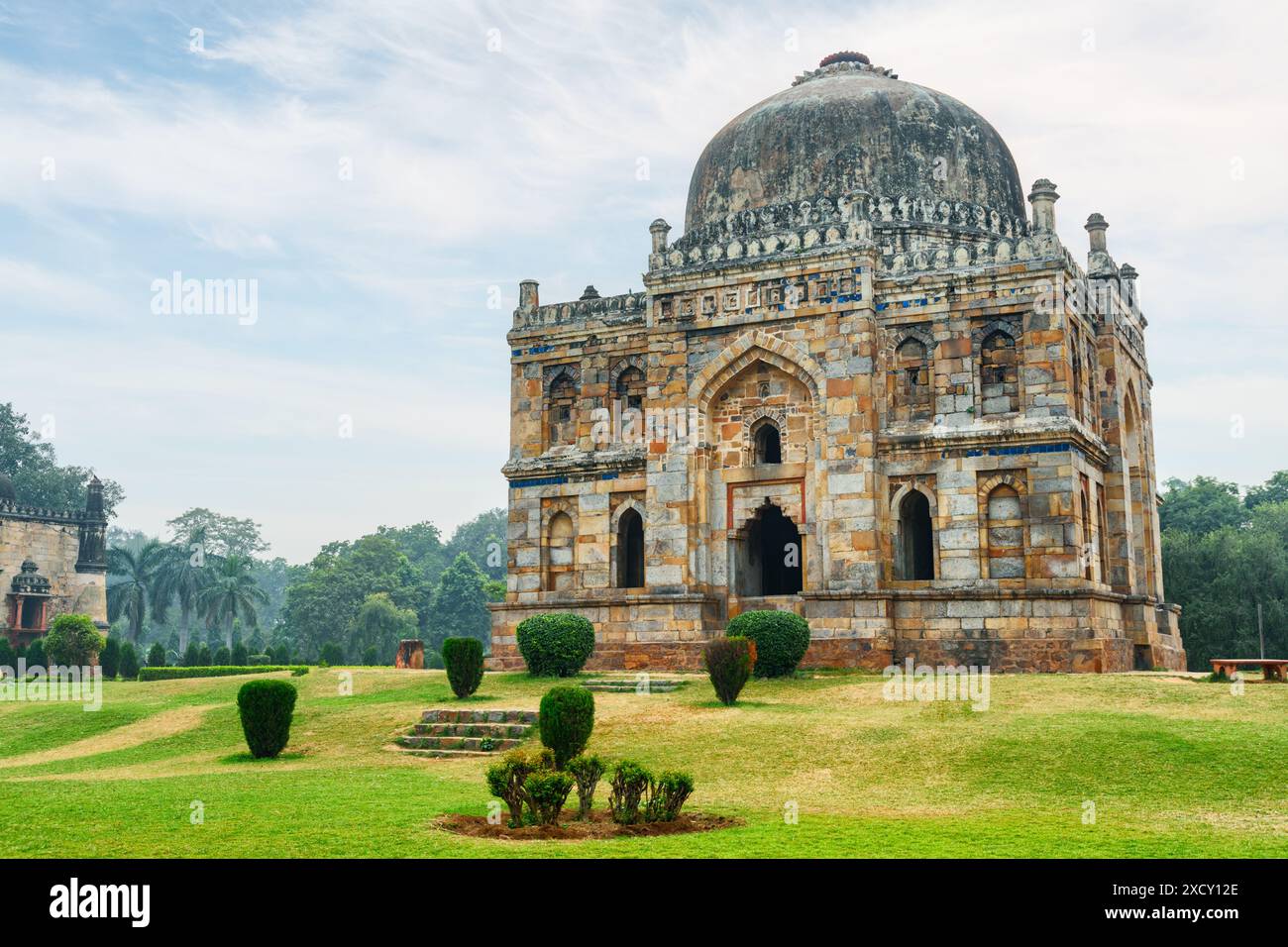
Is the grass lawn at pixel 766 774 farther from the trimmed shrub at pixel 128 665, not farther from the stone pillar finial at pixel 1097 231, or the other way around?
the trimmed shrub at pixel 128 665

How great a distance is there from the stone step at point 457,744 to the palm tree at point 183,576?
153ft

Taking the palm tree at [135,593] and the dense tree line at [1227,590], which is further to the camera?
the palm tree at [135,593]

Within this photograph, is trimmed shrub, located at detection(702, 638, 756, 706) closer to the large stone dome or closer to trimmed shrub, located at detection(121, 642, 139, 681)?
the large stone dome

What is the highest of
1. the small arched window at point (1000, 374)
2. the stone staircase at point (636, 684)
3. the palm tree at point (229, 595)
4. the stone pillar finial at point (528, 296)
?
the stone pillar finial at point (528, 296)

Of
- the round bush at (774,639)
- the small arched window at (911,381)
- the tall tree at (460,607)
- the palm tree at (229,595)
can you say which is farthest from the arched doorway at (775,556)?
the palm tree at (229,595)

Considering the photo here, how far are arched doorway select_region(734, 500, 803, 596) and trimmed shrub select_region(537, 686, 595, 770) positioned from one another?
40.3 feet

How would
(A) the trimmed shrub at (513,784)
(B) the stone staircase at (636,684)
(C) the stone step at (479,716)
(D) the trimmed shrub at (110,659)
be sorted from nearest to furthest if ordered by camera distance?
(A) the trimmed shrub at (513,784)
(C) the stone step at (479,716)
(B) the stone staircase at (636,684)
(D) the trimmed shrub at (110,659)

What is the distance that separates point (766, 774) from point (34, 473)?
6510 centimetres

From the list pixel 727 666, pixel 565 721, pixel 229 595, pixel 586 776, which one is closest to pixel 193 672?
pixel 727 666

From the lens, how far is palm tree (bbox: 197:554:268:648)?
6131 centimetres

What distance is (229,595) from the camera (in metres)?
61.2

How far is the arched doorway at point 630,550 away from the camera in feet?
92.4

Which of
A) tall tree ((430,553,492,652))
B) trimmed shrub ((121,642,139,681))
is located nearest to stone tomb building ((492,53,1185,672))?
trimmed shrub ((121,642,139,681))

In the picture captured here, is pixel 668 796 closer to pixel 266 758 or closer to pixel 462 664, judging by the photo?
pixel 266 758
